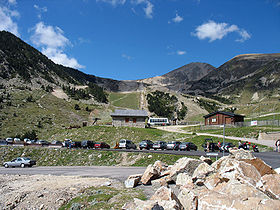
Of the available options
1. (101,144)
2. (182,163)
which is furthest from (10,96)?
(182,163)

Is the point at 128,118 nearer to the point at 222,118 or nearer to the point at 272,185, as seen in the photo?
the point at 222,118

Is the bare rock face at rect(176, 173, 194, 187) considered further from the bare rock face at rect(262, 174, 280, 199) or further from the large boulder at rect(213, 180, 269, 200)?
the bare rock face at rect(262, 174, 280, 199)

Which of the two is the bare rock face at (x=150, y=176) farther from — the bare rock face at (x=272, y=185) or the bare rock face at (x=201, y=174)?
the bare rock face at (x=272, y=185)

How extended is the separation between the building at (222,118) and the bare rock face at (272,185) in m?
59.9

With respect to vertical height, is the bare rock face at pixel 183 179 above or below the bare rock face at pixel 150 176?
above

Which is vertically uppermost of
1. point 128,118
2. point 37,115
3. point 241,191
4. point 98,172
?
point 37,115

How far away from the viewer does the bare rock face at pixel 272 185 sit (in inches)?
336

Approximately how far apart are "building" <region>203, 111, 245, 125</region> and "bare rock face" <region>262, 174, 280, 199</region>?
5986 cm

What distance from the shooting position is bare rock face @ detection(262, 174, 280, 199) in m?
8.53

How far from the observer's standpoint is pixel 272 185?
8.81m

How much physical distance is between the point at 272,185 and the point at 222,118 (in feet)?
211

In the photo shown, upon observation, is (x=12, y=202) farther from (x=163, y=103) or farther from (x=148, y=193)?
(x=163, y=103)

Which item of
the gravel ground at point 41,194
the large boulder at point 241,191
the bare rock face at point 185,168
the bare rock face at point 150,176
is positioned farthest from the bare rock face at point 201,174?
the gravel ground at point 41,194

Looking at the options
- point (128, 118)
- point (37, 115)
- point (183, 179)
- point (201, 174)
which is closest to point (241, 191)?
point (201, 174)
